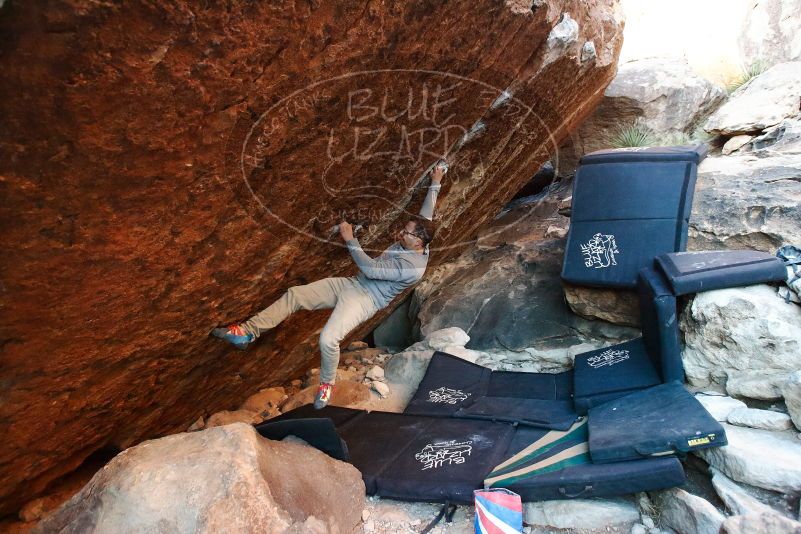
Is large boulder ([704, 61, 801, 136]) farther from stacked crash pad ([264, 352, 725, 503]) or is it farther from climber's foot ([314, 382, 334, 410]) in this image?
climber's foot ([314, 382, 334, 410])

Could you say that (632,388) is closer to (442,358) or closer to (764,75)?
(442,358)

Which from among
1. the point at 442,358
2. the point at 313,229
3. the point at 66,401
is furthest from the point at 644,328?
the point at 66,401

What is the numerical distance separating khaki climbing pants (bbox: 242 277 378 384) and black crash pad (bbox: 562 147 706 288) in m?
1.81

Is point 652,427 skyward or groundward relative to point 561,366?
skyward

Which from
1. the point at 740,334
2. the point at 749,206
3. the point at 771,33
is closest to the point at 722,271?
the point at 740,334

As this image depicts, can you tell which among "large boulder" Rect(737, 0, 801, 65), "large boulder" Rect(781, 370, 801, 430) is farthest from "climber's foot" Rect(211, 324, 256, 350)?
"large boulder" Rect(737, 0, 801, 65)

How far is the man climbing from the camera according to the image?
2.57m

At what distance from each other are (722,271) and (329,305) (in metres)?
2.20

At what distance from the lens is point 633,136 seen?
562 cm

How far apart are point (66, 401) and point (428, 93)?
2088mm

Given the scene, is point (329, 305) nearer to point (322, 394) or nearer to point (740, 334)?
point (322, 394)

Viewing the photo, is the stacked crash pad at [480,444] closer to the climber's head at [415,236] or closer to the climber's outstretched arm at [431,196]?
the climber's head at [415,236]

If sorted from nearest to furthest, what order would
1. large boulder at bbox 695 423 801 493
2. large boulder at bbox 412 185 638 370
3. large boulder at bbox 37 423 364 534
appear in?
large boulder at bbox 37 423 364 534 < large boulder at bbox 695 423 801 493 < large boulder at bbox 412 185 638 370

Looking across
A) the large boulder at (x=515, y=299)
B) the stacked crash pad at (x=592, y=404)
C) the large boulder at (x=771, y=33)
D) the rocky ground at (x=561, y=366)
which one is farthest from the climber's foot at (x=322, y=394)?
the large boulder at (x=771, y=33)
